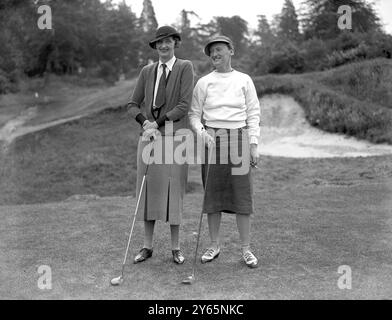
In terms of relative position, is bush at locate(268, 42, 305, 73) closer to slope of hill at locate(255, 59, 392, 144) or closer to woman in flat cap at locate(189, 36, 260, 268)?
slope of hill at locate(255, 59, 392, 144)

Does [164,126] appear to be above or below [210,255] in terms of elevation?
above

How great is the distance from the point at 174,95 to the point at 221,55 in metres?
0.58

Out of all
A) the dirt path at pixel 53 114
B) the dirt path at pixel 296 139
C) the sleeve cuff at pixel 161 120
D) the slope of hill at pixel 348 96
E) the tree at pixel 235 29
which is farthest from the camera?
the tree at pixel 235 29

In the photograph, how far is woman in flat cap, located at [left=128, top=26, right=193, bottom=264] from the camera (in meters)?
4.97

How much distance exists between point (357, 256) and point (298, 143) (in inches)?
594

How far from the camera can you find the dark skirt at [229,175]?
503 cm

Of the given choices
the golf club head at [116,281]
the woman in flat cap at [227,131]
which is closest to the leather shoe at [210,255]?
the woman in flat cap at [227,131]

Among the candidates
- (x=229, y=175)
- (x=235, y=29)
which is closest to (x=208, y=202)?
(x=229, y=175)

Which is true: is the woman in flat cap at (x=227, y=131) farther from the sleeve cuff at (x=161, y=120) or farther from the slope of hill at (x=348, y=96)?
the slope of hill at (x=348, y=96)

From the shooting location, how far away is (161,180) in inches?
199

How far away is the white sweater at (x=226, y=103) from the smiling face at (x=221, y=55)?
8cm

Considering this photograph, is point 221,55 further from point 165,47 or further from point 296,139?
point 296,139

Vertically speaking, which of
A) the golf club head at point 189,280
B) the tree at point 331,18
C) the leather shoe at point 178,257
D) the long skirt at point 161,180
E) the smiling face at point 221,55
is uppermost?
the tree at point 331,18

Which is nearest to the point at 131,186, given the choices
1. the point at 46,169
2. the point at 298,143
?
the point at 46,169
